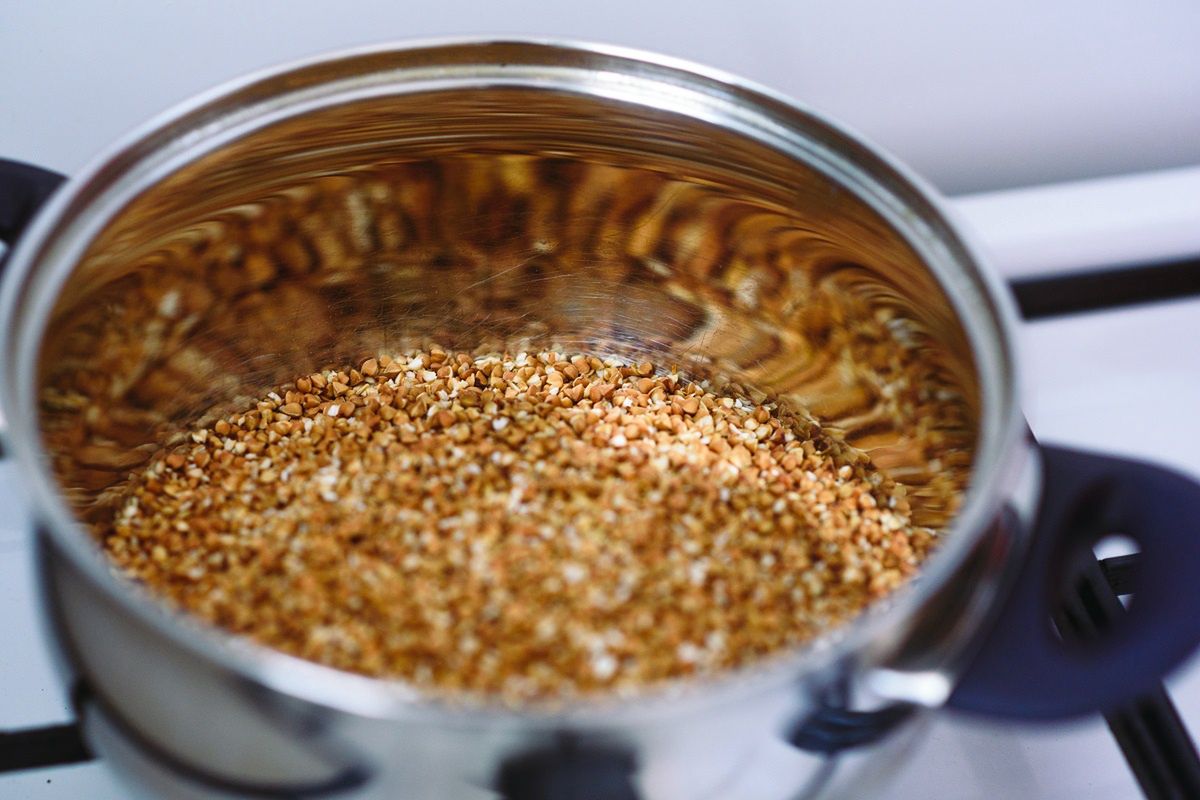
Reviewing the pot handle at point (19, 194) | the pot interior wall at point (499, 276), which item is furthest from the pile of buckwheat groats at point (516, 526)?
the pot handle at point (19, 194)

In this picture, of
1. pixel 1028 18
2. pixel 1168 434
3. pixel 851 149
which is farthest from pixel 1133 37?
pixel 851 149

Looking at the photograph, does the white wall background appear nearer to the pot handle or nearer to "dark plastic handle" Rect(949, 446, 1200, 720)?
the pot handle

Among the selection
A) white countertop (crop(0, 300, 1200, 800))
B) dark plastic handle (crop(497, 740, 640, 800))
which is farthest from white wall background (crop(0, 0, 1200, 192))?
dark plastic handle (crop(497, 740, 640, 800))

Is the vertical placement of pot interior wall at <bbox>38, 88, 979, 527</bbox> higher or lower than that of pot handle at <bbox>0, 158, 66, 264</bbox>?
lower

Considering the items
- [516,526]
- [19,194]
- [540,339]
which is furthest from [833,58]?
[19,194]

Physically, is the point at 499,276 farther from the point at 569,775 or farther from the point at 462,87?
the point at 569,775

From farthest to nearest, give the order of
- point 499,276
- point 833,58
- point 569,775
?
point 833,58, point 499,276, point 569,775

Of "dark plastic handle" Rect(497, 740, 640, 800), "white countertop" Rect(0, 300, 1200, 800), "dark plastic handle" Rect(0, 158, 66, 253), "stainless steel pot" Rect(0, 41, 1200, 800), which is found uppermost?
"dark plastic handle" Rect(0, 158, 66, 253)

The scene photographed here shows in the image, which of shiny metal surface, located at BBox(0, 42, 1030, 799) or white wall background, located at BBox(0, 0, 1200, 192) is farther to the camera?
white wall background, located at BBox(0, 0, 1200, 192)
